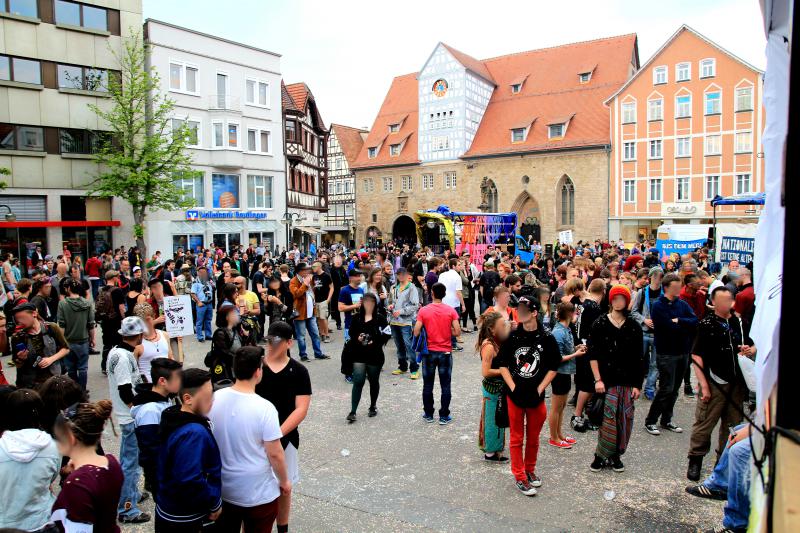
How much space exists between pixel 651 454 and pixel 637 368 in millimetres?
1247

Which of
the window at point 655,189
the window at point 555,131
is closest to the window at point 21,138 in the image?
the window at point 555,131

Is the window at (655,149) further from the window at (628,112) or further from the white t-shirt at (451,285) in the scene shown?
the white t-shirt at (451,285)

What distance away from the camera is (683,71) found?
38.7 m

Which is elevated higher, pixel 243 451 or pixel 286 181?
pixel 286 181

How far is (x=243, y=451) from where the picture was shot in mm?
3533

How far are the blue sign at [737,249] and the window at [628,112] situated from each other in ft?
84.0

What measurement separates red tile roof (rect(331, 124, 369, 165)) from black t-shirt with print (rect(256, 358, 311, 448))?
55289 millimetres

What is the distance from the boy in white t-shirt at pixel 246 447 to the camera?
3525 millimetres

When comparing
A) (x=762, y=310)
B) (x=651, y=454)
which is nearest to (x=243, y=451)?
(x=762, y=310)

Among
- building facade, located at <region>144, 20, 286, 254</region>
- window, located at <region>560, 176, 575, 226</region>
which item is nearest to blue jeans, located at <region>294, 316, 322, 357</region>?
building facade, located at <region>144, 20, 286, 254</region>

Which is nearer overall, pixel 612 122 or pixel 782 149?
pixel 782 149

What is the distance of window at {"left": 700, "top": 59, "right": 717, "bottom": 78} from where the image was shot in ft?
123

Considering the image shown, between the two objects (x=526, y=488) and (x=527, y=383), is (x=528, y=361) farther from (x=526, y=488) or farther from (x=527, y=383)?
(x=526, y=488)

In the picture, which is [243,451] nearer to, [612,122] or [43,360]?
[43,360]
